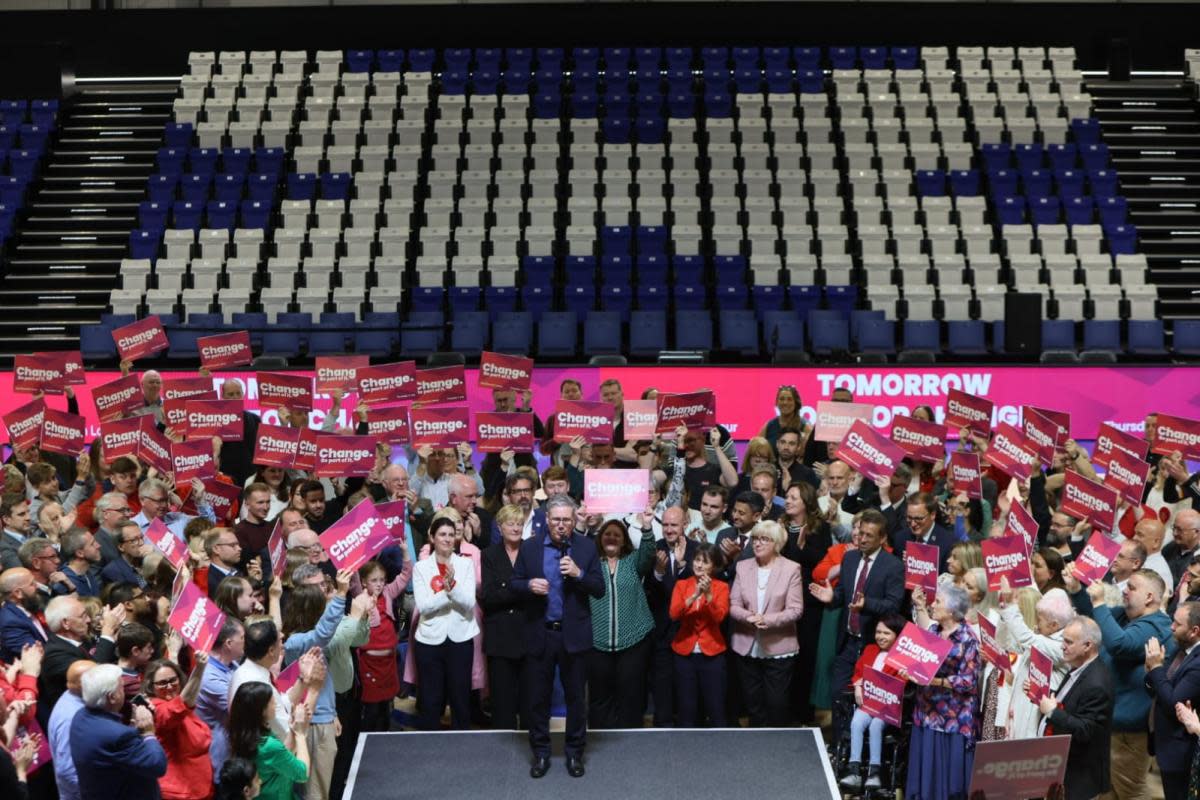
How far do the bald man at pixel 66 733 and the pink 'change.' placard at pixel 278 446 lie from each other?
14.0 feet

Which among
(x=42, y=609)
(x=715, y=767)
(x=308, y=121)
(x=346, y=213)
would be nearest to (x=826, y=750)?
(x=715, y=767)

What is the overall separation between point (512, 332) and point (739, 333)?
2.78m

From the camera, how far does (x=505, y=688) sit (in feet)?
A: 29.8

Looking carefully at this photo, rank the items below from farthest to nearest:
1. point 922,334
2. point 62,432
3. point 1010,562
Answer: point 922,334 < point 62,432 < point 1010,562

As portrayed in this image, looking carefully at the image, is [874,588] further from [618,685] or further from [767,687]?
[618,685]

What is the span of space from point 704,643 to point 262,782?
10.8 feet

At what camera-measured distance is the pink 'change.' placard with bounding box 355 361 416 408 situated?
12102 mm

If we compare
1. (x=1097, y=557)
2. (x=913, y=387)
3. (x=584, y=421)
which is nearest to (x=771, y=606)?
(x=1097, y=557)

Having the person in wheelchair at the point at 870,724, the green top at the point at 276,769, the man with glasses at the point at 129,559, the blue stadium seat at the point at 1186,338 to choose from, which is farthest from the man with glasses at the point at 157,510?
the blue stadium seat at the point at 1186,338

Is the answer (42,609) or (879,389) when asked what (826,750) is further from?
(879,389)

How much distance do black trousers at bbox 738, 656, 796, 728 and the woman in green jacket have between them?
0.64 m

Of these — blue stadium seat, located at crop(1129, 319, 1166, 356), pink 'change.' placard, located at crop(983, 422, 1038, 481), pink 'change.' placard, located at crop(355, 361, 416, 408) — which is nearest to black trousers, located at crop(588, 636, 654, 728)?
pink 'change.' placard, located at crop(983, 422, 1038, 481)

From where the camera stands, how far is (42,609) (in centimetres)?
796

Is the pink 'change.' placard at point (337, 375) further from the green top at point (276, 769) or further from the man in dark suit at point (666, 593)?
the green top at point (276, 769)
